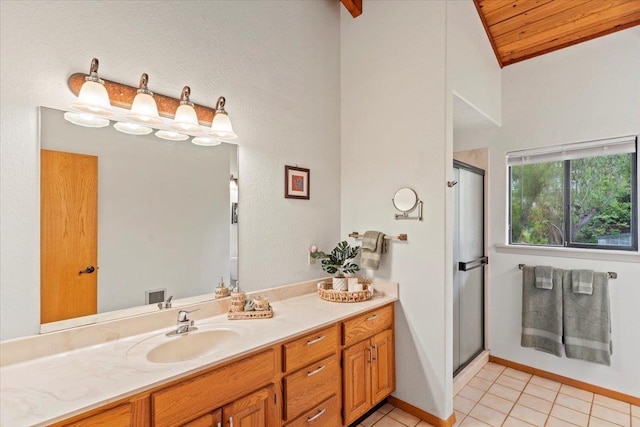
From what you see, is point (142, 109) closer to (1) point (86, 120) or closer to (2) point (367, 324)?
(1) point (86, 120)

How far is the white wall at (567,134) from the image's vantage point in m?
2.35

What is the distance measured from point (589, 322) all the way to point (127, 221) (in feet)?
10.8

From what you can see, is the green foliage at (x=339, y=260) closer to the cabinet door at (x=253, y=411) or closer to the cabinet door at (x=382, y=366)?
the cabinet door at (x=382, y=366)

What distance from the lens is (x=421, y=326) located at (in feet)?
7.19

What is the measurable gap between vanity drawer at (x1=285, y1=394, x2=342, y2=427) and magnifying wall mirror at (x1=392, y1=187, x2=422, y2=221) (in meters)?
1.26

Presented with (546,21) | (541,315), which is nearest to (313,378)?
(541,315)

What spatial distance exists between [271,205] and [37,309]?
1.31m

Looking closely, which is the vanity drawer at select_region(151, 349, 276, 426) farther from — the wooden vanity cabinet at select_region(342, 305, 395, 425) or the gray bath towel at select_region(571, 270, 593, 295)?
the gray bath towel at select_region(571, 270, 593, 295)

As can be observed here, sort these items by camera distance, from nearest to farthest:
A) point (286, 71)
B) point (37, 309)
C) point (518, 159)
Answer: point (37, 309)
point (286, 71)
point (518, 159)

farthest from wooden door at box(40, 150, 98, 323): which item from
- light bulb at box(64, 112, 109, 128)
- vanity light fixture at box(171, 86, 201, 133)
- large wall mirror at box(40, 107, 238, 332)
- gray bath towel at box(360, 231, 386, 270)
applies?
gray bath towel at box(360, 231, 386, 270)

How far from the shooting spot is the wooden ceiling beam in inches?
98.1

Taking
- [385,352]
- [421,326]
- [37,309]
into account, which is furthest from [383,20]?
[37,309]

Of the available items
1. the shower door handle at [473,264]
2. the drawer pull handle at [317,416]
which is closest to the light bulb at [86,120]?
the drawer pull handle at [317,416]

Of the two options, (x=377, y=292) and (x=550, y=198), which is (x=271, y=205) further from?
(x=550, y=198)
